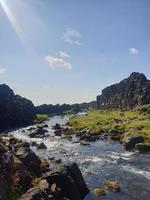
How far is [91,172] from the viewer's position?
2352 inches

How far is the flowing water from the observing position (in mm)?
49344

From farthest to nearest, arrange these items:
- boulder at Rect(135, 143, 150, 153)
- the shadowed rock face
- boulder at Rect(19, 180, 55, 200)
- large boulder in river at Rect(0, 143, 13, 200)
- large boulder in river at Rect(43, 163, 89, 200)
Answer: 1. the shadowed rock face
2. boulder at Rect(135, 143, 150, 153)
3. large boulder in river at Rect(43, 163, 89, 200)
4. boulder at Rect(19, 180, 55, 200)
5. large boulder in river at Rect(0, 143, 13, 200)

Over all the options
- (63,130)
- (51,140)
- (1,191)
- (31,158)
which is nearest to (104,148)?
(51,140)

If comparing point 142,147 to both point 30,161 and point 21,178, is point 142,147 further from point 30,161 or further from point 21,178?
point 21,178

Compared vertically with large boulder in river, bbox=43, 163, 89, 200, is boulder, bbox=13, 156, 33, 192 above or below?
above

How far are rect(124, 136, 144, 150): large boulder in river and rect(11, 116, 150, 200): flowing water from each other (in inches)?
68.4

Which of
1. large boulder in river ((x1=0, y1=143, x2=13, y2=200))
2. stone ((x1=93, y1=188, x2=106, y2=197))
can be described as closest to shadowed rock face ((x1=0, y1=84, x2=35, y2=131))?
stone ((x1=93, y1=188, x2=106, y2=197))

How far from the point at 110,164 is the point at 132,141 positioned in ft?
69.8

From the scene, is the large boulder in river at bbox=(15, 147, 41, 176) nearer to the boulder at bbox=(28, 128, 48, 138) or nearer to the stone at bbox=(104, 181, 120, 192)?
the stone at bbox=(104, 181, 120, 192)

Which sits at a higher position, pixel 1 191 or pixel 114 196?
pixel 1 191

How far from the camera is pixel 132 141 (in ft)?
282

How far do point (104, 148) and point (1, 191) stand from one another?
2411 inches

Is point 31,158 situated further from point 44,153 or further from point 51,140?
point 51,140

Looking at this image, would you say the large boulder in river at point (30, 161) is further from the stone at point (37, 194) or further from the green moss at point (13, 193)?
the green moss at point (13, 193)
